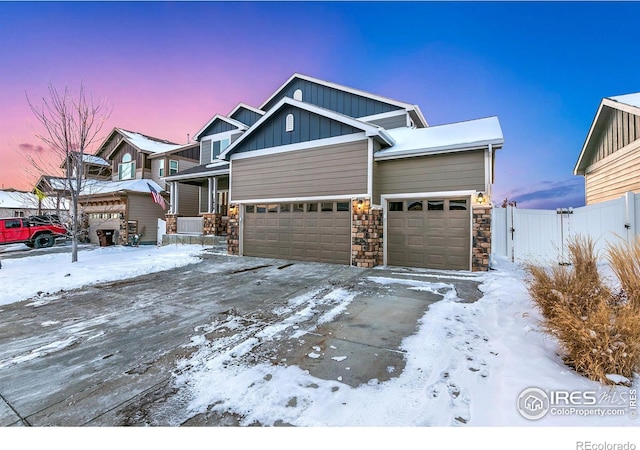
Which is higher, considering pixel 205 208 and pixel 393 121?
pixel 393 121

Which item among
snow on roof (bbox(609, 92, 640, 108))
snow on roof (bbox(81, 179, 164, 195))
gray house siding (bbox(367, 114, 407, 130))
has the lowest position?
snow on roof (bbox(81, 179, 164, 195))

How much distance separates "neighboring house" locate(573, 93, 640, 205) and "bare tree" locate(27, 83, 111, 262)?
1772 centimetres

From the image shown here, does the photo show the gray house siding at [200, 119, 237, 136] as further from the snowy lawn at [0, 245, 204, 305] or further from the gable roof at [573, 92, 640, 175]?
the gable roof at [573, 92, 640, 175]

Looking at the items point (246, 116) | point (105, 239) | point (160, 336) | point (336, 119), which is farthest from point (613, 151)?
point (105, 239)

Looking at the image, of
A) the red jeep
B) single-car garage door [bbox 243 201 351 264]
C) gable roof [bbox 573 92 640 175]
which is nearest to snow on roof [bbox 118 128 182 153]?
the red jeep

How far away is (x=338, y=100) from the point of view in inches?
522

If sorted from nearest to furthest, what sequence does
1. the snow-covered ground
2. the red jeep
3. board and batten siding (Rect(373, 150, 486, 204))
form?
the snow-covered ground, board and batten siding (Rect(373, 150, 486, 204)), the red jeep

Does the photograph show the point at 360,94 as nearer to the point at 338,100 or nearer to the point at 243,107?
the point at 338,100

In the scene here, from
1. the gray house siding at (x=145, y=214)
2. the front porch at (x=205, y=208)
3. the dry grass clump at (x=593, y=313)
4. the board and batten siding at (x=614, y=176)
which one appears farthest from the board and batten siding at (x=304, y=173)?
the gray house siding at (x=145, y=214)

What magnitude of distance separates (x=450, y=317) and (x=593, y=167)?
13.1 meters

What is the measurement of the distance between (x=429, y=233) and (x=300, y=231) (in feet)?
14.2

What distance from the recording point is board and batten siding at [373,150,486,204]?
7.75 m

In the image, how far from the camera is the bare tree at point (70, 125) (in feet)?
30.2

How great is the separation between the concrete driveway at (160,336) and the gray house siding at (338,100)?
28.6 ft
